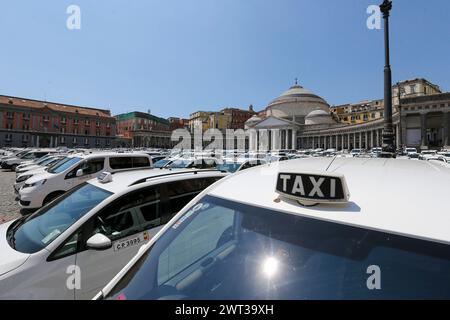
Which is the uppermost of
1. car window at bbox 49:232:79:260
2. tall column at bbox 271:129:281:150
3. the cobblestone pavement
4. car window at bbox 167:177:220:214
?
tall column at bbox 271:129:281:150

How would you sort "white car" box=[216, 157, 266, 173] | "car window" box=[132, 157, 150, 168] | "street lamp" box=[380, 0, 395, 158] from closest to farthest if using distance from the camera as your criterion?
1. "street lamp" box=[380, 0, 395, 158]
2. "car window" box=[132, 157, 150, 168]
3. "white car" box=[216, 157, 266, 173]

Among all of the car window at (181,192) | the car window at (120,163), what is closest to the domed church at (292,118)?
the car window at (120,163)

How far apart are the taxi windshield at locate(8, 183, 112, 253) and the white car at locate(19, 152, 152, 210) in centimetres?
380

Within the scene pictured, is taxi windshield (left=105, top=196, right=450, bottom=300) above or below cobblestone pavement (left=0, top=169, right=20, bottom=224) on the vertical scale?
above

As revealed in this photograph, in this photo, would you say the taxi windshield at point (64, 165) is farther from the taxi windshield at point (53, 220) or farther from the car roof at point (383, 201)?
the car roof at point (383, 201)

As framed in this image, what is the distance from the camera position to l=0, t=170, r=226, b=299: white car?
251cm

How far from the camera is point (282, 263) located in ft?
4.91

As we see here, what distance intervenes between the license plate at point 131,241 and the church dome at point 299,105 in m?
96.5

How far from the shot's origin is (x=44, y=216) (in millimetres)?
3562

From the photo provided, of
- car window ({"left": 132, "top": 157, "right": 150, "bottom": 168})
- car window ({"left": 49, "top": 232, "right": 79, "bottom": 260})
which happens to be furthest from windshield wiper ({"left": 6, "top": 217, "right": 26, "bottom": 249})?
car window ({"left": 132, "top": 157, "right": 150, "bottom": 168})

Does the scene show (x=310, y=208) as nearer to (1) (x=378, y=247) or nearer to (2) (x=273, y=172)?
(1) (x=378, y=247)

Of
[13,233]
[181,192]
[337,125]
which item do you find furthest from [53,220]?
[337,125]

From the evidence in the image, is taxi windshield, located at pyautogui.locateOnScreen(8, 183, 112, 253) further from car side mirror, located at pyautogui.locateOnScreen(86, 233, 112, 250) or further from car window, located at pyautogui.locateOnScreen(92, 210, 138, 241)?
car side mirror, located at pyautogui.locateOnScreen(86, 233, 112, 250)

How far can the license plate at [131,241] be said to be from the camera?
10.2ft
